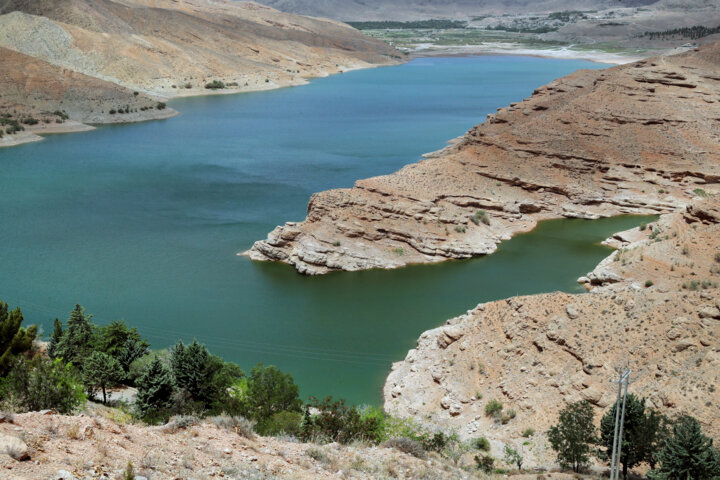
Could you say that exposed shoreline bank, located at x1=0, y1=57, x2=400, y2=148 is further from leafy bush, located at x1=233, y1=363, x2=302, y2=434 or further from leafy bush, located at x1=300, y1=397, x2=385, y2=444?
leafy bush, located at x1=300, y1=397, x2=385, y2=444

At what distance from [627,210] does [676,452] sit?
36.9 m

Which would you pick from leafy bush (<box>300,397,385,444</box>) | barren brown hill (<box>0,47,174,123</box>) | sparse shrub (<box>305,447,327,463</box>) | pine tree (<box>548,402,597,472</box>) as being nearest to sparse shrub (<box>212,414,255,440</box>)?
sparse shrub (<box>305,447,327,463</box>)

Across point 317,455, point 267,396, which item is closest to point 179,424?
point 317,455

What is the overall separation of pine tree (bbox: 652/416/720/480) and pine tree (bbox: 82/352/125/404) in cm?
1571

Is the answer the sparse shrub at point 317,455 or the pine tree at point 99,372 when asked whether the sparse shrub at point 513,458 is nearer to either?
the sparse shrub at point 317,455

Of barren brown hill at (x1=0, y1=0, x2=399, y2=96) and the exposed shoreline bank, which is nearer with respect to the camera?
the exposed shoreline bank

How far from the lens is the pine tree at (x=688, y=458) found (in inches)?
606

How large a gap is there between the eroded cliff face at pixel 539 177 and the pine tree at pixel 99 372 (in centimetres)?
1750

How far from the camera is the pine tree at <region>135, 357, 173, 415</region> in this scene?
805 inches

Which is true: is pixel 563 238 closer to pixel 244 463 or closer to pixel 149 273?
pixel 149 273

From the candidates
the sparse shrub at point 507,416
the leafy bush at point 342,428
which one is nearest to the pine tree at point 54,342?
the leafy bush at point 342,428

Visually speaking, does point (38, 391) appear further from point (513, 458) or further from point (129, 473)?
point (513, 458)

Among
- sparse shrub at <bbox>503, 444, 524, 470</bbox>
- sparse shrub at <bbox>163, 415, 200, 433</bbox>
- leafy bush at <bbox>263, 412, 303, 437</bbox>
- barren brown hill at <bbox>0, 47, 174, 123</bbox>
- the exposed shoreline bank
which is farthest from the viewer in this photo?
barren brown hill at <bbox>0, 47, 174, 123</bbox>

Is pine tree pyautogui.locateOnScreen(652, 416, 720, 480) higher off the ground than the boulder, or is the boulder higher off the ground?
the boulder
